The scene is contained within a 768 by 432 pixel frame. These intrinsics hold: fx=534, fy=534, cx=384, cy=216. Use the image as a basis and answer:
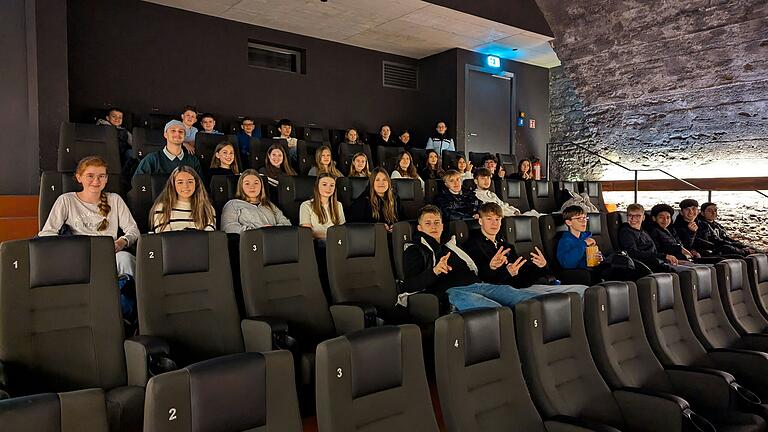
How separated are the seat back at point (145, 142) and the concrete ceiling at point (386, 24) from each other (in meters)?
1.96

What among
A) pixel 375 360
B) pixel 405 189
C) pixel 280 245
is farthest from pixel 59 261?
pixel 405 189

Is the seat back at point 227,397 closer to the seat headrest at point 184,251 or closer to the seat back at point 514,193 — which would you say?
the seat headrest at point 184,251

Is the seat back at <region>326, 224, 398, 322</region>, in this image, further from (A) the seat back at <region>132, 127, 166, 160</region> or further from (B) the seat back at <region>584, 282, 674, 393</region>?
(A) the seat back at <region>132, 127, 166, 160</region>

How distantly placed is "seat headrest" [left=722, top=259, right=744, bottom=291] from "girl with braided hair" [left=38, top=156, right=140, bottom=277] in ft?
11.1

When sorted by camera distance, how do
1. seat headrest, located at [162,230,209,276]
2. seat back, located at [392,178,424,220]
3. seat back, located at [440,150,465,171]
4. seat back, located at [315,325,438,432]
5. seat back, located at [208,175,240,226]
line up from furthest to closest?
seat back, located at [440,150,465,171], seat back, located at [392,178,424,220], seat back, located at [208,175,240,226], seat headrest, located at [162,230,209,276], seat back, located at [315,325,438,432]

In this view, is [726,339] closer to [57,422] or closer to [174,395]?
[174,395]

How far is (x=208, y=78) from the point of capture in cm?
579

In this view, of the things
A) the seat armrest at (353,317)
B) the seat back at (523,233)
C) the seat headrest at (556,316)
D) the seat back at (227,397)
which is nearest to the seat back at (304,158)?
the seat back at (523,233)

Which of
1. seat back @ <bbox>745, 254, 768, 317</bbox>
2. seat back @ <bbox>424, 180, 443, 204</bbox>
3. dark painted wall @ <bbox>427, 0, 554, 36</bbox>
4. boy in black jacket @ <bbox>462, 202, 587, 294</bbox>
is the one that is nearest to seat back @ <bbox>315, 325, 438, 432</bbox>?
boy in black jacket @ <bbox>462, 202, 587, 294</bbox>

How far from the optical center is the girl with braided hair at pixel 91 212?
100 inches

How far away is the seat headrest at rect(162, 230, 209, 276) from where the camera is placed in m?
2.12

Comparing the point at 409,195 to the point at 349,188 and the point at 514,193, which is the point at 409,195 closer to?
the point at 349,188

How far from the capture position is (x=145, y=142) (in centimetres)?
403

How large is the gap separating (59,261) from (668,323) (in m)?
2.70
